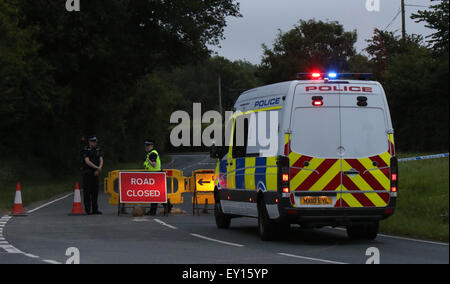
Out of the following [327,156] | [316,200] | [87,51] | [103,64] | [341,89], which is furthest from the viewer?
[103,64]

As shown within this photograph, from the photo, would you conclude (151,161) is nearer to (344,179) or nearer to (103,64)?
(344,179)

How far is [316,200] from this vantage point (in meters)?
15.0

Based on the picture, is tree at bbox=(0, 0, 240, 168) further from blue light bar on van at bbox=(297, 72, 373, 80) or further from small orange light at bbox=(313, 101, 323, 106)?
small orange light at bbox=(313, 101, 323, 106)

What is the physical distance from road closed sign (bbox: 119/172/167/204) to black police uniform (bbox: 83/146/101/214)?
89 centimetres

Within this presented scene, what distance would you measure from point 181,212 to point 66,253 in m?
10.3

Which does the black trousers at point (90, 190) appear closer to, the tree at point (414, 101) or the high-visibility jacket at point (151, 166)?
the high-visibility jacket at point (151, 166)

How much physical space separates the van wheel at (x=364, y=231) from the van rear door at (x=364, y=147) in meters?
0.88

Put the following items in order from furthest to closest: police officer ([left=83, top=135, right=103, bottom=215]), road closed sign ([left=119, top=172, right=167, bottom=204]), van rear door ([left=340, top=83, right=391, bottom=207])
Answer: police officer ([left=83, top=135, right=103, bottom=215]) → road closed sign ([left=119, top=172, right=167, bottom=204]) → van rear door ([left=340, top=83, right=391, bottom=207])

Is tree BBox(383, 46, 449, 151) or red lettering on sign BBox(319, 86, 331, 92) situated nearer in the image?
red lettering on sign BBox(319, 86, 331, 92)

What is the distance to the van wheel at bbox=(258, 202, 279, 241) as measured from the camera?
51.0ft

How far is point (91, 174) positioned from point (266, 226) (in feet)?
28.9

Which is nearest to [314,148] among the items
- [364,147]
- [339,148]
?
[339,148]
